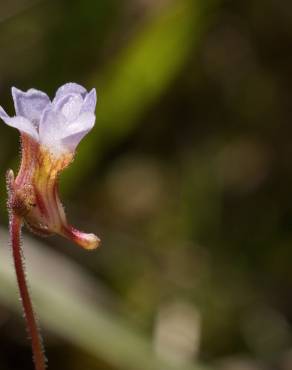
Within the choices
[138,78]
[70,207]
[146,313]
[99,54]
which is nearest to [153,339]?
[146,313]

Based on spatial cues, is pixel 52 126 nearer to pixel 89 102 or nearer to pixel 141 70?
pixel 89 102

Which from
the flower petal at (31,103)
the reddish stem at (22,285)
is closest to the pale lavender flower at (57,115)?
the flower petal at (31,103)

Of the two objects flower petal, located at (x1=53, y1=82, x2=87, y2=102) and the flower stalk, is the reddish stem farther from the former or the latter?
flower petal, located at (x1=53, y1=82, x2=87, y2=102)

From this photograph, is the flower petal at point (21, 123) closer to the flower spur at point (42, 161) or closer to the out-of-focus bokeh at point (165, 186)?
the flower spur at point (42, 161)

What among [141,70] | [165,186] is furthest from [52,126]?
[165,186]

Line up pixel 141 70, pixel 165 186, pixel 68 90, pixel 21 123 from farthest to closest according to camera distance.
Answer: pixel 165 186 → pixel 141 70 → pixel 68 90 → pixel 21 123

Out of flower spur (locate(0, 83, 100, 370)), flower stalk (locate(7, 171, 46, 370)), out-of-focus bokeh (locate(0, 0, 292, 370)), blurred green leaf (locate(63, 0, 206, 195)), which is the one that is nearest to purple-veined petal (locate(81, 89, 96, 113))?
flower spur (locate(0, 83, 100, 370))
